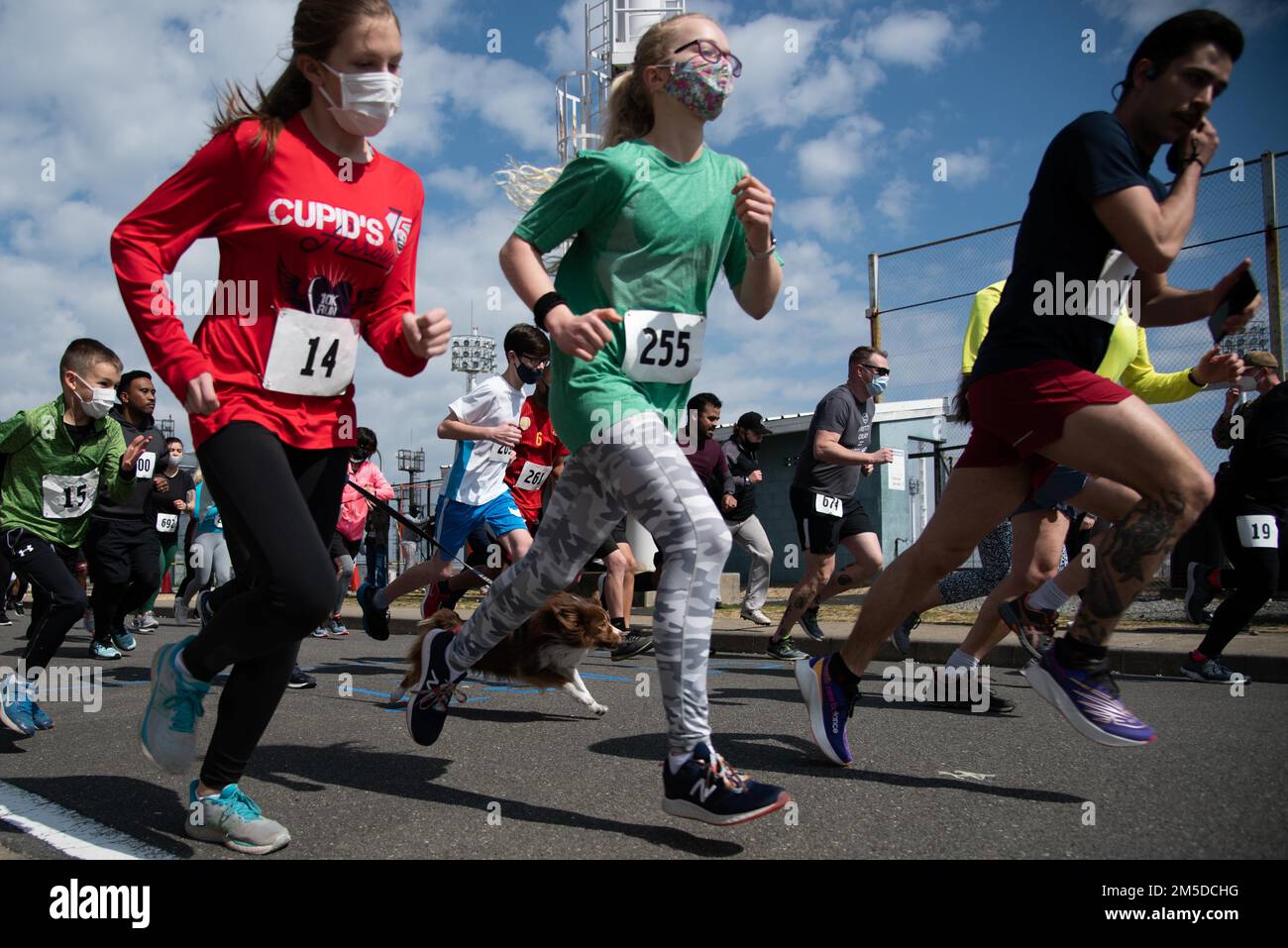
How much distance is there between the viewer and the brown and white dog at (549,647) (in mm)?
4465

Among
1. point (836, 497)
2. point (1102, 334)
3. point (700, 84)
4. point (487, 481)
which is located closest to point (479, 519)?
point (487, 481)

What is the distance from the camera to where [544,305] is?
9.15 ft

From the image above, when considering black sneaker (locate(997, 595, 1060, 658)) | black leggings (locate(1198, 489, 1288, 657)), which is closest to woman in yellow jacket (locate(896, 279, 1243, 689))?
black sneaker (locate(997, 595, 1060, 658))

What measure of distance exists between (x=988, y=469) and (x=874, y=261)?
10262 millimetres

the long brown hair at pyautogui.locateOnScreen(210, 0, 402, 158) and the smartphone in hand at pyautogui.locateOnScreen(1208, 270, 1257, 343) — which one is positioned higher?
the long brown hair at pyautogui.locateOnScreen(210, 0, 402, 158)

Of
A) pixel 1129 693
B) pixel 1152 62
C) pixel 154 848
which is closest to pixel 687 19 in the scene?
pixel 1152 62

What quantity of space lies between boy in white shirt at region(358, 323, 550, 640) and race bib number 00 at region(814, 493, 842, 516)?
88.6 inches

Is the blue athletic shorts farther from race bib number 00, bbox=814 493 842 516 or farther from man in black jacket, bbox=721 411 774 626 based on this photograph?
man in black jacket, bbox=721 411 774 626

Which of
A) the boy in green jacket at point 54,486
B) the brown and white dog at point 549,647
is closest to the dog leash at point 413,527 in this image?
the brown and white dog at point 549,647

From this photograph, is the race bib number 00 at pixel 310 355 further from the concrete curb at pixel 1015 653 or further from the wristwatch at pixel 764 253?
the concrete curb at pixel 1015 653

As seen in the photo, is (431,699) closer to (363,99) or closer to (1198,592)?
(363,99)

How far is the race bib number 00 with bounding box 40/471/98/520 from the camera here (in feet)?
16.3

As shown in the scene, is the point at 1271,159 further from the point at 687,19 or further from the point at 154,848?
the point at 154,848

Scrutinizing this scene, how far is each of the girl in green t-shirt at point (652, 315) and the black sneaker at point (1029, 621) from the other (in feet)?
6.70
